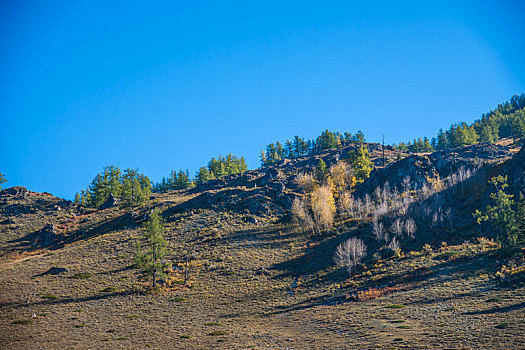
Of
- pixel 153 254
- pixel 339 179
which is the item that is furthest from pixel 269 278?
pixel 339 179

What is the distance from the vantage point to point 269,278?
60.2 m

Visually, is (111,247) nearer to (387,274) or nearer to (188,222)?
(188,222)

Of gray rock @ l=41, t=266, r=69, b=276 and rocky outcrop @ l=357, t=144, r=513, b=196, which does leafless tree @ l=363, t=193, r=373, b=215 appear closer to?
rocky outcrop @ l=357, t=144, r=513, b=196

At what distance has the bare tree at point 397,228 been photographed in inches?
2580

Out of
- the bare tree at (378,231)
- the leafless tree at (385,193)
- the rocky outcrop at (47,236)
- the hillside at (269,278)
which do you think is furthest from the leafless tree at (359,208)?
the rocky outcrop at (47,236)

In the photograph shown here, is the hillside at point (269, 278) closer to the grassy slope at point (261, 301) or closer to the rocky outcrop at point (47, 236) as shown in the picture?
the grassy slope at point (261, 301)

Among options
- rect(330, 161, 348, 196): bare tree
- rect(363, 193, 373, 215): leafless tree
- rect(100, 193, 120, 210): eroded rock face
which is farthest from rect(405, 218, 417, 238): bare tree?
rect(100, 193, 120, 210): eroded rock face

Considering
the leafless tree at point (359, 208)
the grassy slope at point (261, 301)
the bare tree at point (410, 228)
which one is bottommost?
the grassy slope at point (261, 301)

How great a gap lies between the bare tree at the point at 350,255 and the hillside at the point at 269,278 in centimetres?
184

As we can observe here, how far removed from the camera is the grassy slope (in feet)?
97.6

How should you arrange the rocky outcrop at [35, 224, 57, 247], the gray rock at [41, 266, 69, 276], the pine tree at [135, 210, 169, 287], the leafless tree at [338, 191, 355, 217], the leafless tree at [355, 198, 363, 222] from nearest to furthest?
the pine tree at [135, 210, 169, 287]
the gray rock at [41, 266, 69, 276]
the leafless tree at [355, 198, 363, 222]
the rocky outcrop at [35, 224, 57, 247]
the leafless tree at [338, 191, 355, 217]

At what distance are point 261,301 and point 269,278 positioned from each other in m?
10.5

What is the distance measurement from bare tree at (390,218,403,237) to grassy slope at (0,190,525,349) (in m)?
9.70

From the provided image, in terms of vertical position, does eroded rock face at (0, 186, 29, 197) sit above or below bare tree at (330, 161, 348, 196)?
above
